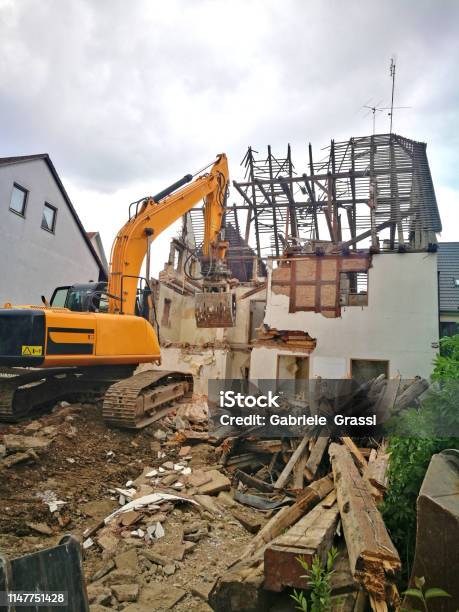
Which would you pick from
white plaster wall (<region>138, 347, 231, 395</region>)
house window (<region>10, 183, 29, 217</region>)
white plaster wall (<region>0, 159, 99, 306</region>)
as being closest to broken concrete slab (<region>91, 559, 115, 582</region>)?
white plaster wall (<region>138, 347, 231, 395</region>)

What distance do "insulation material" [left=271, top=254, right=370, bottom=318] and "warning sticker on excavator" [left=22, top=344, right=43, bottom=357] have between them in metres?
10.8

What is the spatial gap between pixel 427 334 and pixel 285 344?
489 cm

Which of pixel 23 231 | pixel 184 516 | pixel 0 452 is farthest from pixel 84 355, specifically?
pixel 23 231

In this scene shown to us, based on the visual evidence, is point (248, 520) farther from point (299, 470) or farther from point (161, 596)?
point (161, 596)

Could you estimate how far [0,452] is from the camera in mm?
5875

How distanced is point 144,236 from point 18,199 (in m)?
12.1

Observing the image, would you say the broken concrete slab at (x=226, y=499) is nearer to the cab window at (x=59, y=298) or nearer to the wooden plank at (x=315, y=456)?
the wooden plank at (x=315, y=456)

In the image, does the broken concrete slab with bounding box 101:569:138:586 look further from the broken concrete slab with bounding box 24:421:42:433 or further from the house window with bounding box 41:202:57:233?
the house window with bounding box 41:202:57:233

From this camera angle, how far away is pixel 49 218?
20109 millimetres

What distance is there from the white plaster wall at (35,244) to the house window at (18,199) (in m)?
0.18

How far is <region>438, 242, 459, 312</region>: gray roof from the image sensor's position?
764 inches

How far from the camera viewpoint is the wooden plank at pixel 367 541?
2576 millimetres

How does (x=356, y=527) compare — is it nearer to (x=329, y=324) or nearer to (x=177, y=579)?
(x=177, y=579)

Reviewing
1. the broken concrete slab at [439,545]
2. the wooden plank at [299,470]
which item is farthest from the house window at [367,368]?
the broken concrete slab at [439,545]
